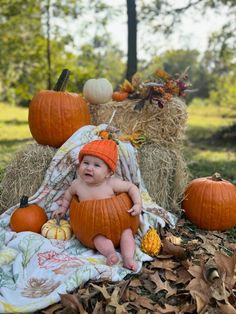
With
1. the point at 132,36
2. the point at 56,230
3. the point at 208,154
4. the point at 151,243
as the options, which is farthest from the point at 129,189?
the point at 132,36

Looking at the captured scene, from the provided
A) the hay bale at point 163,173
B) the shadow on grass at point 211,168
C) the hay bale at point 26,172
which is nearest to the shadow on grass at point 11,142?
the shadow on grass at point 211,168

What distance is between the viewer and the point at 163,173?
432 centimetres

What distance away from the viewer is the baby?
3.28m

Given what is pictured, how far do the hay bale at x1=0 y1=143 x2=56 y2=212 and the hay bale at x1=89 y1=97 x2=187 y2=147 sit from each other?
90 cm

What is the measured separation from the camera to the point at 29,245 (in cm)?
328

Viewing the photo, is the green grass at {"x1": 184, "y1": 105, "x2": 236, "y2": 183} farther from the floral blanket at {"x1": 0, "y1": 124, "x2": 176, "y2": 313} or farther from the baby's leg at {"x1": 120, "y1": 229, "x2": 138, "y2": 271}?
the baby's leg at {"x1": 120, "y1": 229, "x2": 138, "y2": 271}

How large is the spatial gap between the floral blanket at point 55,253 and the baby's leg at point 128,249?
5 cm

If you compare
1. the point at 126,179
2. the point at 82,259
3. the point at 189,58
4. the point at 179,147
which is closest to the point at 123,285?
the point at 82,259

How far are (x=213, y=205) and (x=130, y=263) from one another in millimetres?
1375

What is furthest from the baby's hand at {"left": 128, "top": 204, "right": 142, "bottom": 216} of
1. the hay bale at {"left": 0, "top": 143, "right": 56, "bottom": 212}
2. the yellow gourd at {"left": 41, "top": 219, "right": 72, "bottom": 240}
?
the hay bale at {"left": 0, "top": 143, "right": 56, "bottom": 212}

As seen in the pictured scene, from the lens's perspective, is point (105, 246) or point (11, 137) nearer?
point (105, 246)

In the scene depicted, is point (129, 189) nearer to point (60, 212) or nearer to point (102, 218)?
point (102, 218)

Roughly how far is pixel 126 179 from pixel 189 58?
26.7m

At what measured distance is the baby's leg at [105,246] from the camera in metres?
3.20
